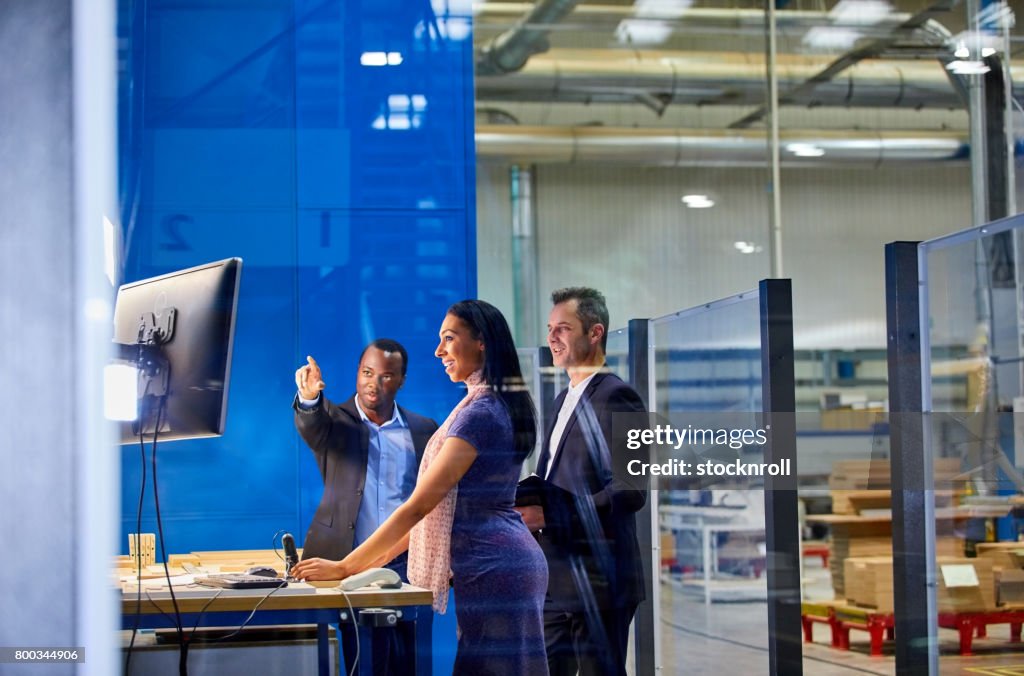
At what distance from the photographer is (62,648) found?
2361 mm

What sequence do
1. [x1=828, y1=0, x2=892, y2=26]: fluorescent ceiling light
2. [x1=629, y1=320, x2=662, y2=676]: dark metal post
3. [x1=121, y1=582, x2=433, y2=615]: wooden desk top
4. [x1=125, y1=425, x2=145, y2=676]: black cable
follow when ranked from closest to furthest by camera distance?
[x1=125, y1=425, x2=145, y2=676]: black cable, [x1=121, y1=582, x2=433, y2=615]: wooden desk top, [x1=629, y1=320, x2=662, y2=676]: dark metal post, [x1=828, y1=0, x2=892, y2=26]: fluorescent ceiling light

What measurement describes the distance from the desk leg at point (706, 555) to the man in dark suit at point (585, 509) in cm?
32

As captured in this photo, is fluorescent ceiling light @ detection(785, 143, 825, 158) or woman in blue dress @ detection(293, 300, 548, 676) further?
fluorescent ceiling light @ detection(785, 143, 825, 158)

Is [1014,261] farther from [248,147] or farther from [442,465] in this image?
[248,147]

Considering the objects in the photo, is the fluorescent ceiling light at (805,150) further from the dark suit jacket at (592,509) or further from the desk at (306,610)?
the desk at (306,610)

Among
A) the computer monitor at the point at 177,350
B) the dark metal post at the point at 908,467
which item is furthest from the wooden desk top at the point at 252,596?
the dark metal post at the point at 908,467

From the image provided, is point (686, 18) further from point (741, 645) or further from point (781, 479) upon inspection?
point (741, 645)

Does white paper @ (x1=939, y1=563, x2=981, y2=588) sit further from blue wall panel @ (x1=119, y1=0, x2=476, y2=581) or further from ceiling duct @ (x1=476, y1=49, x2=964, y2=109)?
blue wall panel @ (x1=119, y1=0, x2=476, y2=581)

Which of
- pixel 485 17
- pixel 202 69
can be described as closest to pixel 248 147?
pixel 202 69

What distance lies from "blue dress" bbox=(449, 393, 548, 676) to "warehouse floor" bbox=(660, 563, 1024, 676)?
380 mm

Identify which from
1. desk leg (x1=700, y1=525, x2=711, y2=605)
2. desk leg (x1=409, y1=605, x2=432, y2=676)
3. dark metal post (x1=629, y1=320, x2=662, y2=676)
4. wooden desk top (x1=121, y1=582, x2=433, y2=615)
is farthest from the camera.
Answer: desk leg (x1=700, y1=525, x2=711, y2=605)

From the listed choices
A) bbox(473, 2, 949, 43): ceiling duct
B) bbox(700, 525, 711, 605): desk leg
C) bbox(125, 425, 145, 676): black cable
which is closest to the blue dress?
bbox(700, 525, 711, 605): desk leg

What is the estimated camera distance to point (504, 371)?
2.75m

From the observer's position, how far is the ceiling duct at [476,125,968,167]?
2.83 meters
